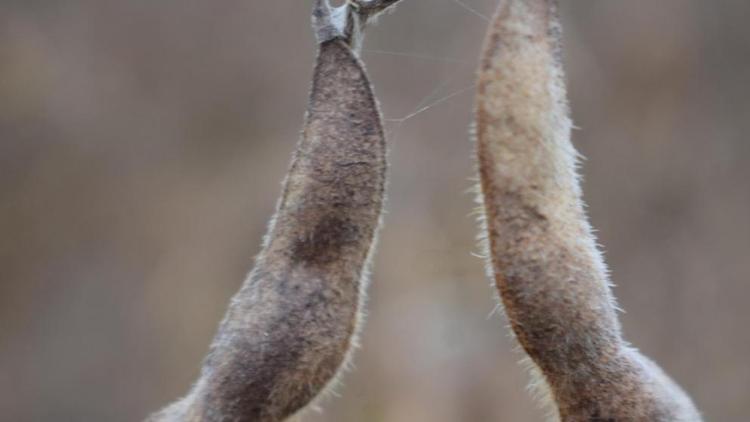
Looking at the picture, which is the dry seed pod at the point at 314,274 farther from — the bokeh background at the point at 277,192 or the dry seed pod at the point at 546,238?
the bokeh background at the point at 277,192

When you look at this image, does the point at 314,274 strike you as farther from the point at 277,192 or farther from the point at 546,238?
the point at 277,192

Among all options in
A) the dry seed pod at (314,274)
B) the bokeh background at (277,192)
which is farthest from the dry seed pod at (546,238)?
the bokeh background at (277,192)

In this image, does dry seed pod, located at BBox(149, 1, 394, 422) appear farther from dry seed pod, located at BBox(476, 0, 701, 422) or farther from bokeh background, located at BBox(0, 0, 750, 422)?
bokeh background, located at BBox(0, 0, 750, 422)

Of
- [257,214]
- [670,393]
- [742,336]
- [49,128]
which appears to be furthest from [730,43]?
[670,393]

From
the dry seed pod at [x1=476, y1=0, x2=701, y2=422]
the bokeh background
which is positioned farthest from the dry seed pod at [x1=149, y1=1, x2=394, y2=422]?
the bokeh background

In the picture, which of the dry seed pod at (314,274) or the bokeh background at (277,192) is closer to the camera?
the dry seed pod at (314,274)

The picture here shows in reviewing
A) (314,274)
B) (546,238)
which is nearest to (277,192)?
(314,274)
